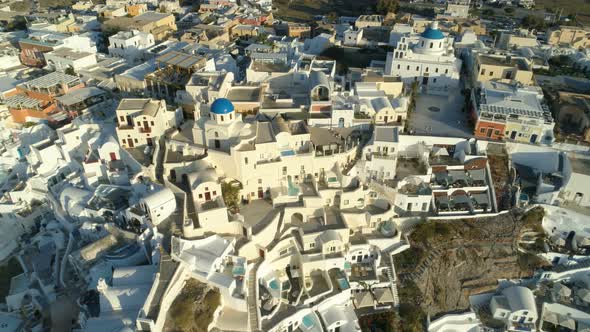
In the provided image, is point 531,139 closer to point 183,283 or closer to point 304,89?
point 304,89

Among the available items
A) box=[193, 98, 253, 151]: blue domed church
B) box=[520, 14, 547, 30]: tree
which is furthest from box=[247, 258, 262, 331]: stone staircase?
box=[520, 14, 547, 30]: tree

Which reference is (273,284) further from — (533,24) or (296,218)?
(533,24)

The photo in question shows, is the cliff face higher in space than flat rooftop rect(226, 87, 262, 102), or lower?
lower

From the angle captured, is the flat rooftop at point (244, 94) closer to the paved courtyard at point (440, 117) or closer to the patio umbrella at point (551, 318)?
the paved courtyard at point (440, 117)

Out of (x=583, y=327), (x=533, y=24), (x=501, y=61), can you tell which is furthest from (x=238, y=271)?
(x=533, y=24)

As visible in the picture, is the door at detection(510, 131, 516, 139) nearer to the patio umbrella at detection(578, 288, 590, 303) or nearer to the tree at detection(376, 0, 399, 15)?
the patio umbrella at detection(578, 288, 590, 303)

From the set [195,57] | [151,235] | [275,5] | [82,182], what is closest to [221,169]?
[151,235]
